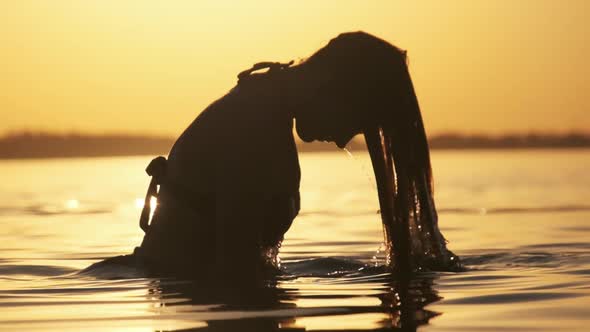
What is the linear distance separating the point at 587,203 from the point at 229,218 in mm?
19591

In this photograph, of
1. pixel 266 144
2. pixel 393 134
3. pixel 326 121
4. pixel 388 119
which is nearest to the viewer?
pixel 326 121

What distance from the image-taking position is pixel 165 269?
11.0 metres

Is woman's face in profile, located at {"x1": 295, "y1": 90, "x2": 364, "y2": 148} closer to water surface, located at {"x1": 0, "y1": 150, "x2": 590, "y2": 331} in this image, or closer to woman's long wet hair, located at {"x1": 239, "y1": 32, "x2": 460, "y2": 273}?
woman's long wet hair, located at {"x1": 239, "y1": 32, "x2": 460, "y2": 273}

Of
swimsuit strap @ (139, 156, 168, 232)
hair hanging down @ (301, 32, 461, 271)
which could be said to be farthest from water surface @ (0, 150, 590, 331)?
swimsuit strap @ (139, 156, 168, 232)

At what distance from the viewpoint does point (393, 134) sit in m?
10.7

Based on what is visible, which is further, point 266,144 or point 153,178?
point 153,178

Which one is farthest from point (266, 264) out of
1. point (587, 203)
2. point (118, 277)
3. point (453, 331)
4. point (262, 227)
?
point (587, 203)

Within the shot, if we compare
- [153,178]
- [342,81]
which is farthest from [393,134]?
[153,178]

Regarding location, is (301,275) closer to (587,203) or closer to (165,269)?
(165,269)

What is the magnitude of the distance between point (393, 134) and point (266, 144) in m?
1.02

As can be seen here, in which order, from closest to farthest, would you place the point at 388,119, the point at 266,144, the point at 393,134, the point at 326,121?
the point at 326,121
the point at 266,144
the point at 388,119
the point at 393,134

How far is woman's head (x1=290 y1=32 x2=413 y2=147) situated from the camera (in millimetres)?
10242

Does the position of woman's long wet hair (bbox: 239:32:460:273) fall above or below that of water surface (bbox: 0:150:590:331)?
above

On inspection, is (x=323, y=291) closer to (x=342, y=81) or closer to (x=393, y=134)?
(x=393, y=134)
